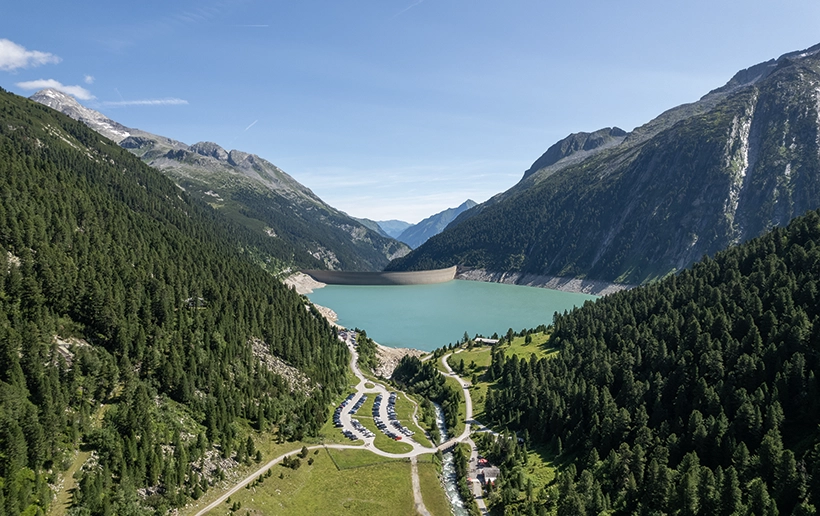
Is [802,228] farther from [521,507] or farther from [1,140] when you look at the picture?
[1,140]

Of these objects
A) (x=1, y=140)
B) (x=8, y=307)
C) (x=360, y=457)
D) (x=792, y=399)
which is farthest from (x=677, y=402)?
(x=1, y=140)

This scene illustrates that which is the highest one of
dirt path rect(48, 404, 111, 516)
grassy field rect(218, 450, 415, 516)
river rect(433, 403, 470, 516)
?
dirt path rect(48, 404, 111, 516)

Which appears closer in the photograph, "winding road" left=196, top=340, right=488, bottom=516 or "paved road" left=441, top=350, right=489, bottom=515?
"winding road" left=196, top=340, right=488, bottom=516

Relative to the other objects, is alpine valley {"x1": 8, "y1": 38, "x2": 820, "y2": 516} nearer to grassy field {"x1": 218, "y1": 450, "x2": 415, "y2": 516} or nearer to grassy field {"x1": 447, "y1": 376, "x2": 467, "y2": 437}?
grassy field {"x1": 218, "y1": 450, "x2": 415, "y2": 516}

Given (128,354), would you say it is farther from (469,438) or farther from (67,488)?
(469,438)

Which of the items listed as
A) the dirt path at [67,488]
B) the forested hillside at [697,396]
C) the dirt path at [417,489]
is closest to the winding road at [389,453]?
the dirt path at [417,489]

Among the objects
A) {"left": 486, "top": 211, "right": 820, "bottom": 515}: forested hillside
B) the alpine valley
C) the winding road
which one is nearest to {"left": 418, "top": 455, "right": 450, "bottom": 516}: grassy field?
the alpine valley
